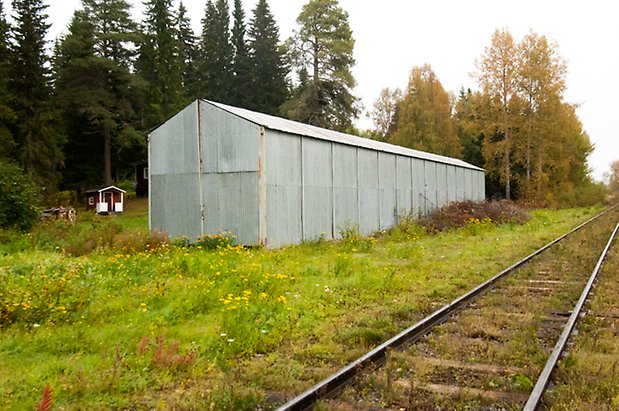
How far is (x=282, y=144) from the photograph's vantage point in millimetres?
17000

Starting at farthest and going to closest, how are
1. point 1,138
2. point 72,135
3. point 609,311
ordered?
point 72,135 < point 1,138 < point 609,311

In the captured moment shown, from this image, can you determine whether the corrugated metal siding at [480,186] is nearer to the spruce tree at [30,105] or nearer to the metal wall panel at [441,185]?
the metal wall panel at [441,185]

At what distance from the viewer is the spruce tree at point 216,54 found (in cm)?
5747

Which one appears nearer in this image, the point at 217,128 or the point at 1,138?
the point at 217,128

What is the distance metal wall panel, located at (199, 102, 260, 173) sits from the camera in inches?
639

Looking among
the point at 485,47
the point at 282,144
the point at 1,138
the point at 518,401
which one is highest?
the point at 485,47

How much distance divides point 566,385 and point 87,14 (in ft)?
161

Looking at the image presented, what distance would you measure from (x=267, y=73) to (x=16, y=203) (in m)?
41.0

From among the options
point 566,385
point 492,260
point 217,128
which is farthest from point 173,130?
point 566,385

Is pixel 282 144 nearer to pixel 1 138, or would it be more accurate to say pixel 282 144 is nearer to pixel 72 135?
pixel 1 138

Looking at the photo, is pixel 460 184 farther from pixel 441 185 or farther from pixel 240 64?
pixel 240 64

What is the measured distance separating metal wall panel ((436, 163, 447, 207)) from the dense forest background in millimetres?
14290

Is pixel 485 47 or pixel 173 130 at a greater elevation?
pixel 485 47

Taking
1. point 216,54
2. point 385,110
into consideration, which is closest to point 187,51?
point 216,54
